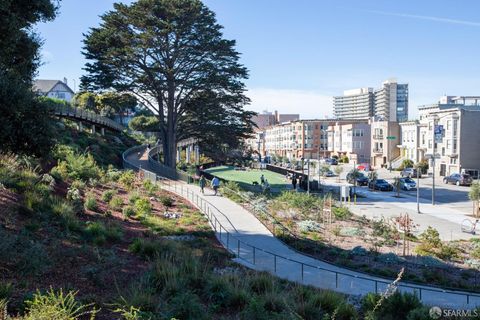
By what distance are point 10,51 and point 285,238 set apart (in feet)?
38.8


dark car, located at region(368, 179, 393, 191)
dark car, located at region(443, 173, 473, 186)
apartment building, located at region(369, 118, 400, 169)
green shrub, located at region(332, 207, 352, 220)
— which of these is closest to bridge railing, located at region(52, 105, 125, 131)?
green shrub, located at region(332, 207, 352, 220)

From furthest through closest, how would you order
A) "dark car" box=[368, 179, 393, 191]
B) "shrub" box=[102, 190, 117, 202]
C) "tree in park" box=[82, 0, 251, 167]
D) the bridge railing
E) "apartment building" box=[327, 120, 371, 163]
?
"apartment building" box=[327, 120, 371, 163] < "dark car" box=[368, 179, 393, 191] < the bridge railing < "tree in park" box=[82, 0, 251, 167] < "shrub" box=[102, 190, 117, 202]

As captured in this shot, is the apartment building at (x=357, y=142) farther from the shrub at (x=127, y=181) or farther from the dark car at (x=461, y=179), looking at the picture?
the shrub at (x=127, y=181)

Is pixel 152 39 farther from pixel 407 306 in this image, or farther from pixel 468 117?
pixel 468 117

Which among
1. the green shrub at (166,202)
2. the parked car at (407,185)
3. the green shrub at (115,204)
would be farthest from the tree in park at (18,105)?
the parked car at (407,185)

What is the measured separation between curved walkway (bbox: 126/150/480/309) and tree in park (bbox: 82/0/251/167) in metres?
17.4

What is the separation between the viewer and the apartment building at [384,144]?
278ft

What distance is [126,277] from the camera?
32.9ft

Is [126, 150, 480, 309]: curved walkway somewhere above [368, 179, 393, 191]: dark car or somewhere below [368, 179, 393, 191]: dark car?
above

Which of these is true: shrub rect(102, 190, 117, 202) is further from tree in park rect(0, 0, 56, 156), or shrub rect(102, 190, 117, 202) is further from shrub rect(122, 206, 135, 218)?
tree in park rect(0, 0, 56, 156)

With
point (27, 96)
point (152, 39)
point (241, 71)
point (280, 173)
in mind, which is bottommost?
point (280, 173)

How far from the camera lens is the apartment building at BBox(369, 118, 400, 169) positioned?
8462cm

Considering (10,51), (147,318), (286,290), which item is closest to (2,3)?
(10,51)

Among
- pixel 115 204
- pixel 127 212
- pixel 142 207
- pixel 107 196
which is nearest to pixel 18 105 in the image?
pixel 127 212
